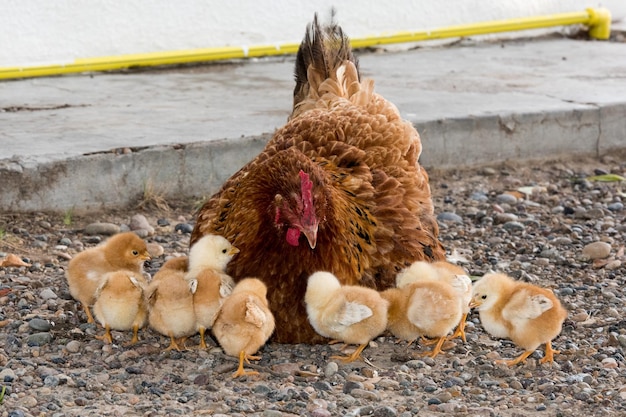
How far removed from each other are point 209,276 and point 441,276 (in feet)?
3.25

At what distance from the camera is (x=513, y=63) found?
9.62 meters

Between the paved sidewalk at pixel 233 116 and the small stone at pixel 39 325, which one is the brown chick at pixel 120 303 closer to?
the small stone at pixel 39 325

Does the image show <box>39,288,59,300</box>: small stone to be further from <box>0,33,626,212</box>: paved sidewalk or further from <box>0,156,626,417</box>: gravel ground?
<box>0,33,626,212</box>: paved sidewalk

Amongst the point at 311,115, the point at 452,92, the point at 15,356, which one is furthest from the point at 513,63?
the point at 15,356

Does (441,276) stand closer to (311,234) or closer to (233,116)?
(311,234)

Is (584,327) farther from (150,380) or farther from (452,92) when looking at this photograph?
(452,92)

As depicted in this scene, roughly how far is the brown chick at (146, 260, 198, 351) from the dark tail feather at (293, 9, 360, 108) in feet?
5.72

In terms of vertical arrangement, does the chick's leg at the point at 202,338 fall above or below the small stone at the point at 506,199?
below

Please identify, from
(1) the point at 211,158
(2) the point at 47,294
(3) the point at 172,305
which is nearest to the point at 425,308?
(3) the point at 172,305

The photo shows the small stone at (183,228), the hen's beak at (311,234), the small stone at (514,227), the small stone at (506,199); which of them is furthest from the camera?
the small stone at (506,199)

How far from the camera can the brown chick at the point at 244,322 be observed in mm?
3994

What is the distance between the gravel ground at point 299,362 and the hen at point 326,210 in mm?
349

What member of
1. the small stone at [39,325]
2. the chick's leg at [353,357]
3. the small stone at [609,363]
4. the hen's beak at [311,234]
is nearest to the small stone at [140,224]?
the small stone at [39,325]

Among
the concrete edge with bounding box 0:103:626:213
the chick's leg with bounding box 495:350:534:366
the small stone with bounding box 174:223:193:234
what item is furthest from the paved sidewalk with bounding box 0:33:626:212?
the chick's leg with bounding box 495:350:534:366
